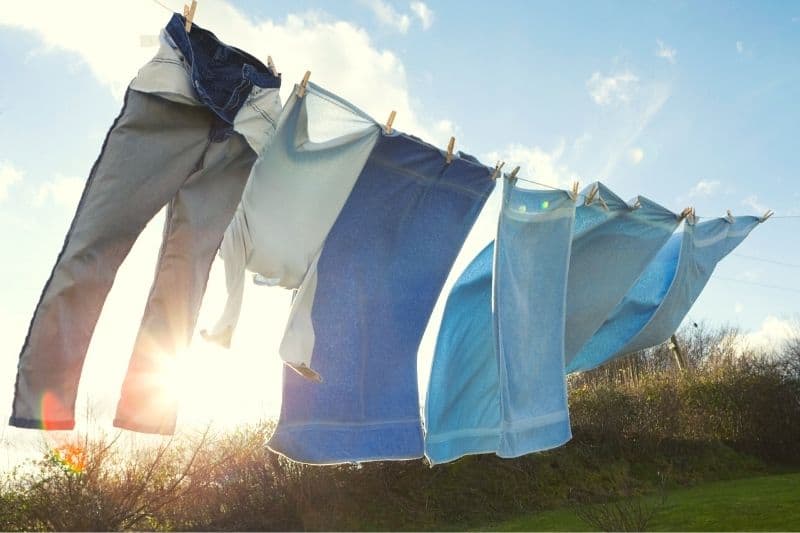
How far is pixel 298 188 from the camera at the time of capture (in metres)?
2.92

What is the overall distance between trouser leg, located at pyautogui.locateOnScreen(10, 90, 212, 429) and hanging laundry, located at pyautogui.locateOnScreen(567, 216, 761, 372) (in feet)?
8.13

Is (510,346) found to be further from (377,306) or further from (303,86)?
→ (303,86)

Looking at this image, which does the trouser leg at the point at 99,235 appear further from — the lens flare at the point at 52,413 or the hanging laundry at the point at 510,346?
the hanging laundry at the point at 510,346

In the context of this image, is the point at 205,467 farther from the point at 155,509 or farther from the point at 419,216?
the point at 419,216

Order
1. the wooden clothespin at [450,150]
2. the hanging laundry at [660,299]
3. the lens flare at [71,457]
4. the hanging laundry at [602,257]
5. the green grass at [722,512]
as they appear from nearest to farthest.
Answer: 1. the wooden clothespin at [450,150]
2. the hanging laundry at [602,257]
3. the hanging laundry at [660,299]
4. the lens flare at [71,457]
5. the green grass at [722,512]

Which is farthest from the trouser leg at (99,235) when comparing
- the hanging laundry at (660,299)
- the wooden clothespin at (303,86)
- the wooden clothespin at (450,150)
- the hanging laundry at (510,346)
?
the hanging laundry at (660,299)

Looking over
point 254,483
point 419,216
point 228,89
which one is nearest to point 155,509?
point 254,483

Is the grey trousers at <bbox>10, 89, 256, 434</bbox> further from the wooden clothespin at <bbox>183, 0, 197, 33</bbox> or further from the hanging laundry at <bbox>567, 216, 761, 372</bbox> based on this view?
the hanging laundry at <bbox>567, 216, 761, 372</bbox>

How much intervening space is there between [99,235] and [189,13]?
0.95 meters

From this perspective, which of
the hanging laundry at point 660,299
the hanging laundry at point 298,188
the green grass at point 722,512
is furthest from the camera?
the green grass at point 722,512

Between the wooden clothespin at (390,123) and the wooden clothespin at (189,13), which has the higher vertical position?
the wooden clothespin at (189,13)

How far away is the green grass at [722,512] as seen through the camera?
650 cm

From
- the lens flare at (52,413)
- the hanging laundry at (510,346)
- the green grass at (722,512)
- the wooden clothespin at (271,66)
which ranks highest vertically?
the wooden clothespin at (271,66)

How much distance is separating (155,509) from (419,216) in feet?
16.2
